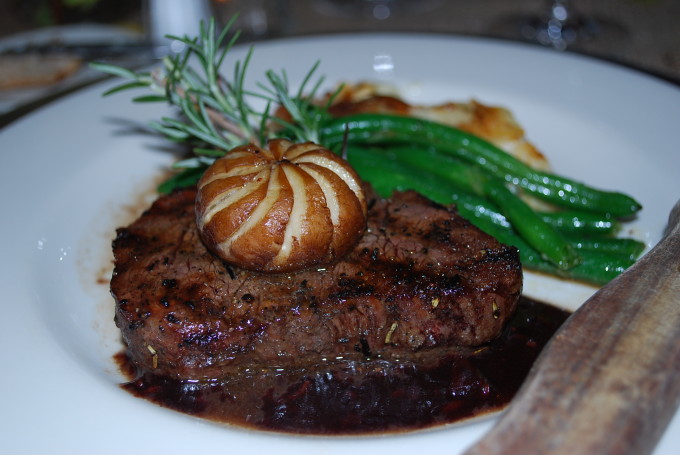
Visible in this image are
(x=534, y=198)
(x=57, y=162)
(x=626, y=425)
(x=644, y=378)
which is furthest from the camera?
(x=57, y=162)

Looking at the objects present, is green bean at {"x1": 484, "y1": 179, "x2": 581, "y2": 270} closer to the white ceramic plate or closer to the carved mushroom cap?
the white ceramic plate

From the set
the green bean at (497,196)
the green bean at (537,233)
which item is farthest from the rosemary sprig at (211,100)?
the green bean at (537,233)

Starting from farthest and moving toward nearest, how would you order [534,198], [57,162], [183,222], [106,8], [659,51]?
[106,8] → [659,51] → [57,162] → [534,198] → [183,222]

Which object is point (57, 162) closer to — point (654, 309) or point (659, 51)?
point (654, 309)

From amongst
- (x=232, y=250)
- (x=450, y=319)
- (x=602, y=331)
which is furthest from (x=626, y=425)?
(x=232, y=250)

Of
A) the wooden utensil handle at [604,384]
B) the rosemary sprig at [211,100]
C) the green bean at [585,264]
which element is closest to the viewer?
the wooden utensil handle at [604,384]

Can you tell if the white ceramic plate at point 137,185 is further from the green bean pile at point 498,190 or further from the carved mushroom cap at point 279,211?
the carved mushroom cap at point 279,211

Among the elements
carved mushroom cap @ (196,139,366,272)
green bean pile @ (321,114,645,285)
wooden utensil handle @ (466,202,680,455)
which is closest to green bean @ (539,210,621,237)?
green bean pile @ (321,114,645,285)
